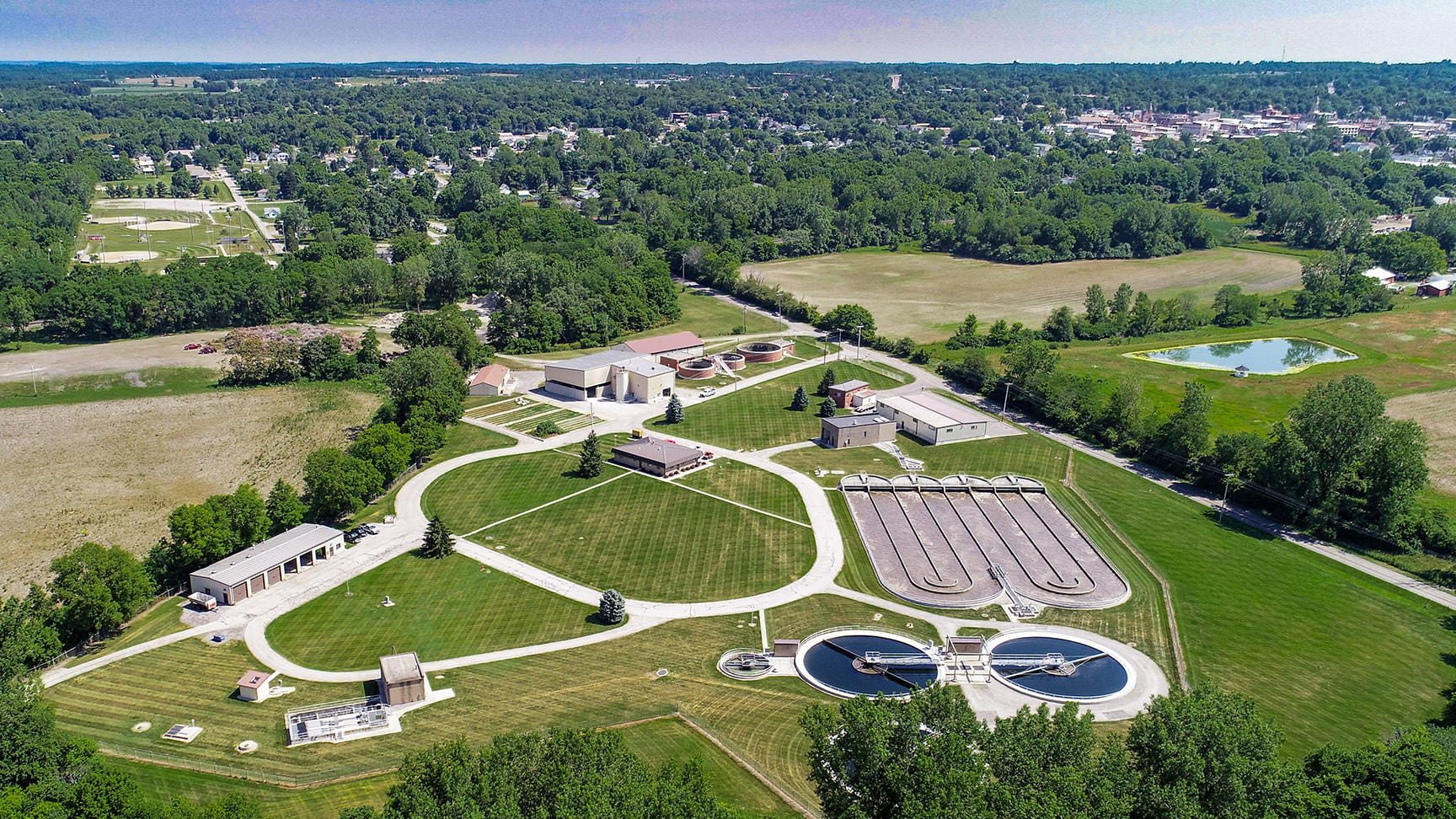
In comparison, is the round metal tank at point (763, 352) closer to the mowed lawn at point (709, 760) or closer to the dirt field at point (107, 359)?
the dirt field at point (107, 359)

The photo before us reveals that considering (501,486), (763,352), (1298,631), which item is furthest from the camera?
(763,352)

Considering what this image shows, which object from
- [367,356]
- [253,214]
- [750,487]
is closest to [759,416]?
[750,487]

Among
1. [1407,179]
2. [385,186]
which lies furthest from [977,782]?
[1407,179]

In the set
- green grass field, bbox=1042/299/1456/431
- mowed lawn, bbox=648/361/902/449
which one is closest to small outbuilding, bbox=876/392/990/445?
mowed lawn, bbox=648/361/902/449

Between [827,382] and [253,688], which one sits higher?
[827,382]

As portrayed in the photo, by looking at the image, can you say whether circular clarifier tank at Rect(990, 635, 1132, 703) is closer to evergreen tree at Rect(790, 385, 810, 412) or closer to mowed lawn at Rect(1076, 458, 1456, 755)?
mowed lawn at Rect(1076, 458, 1456, 755)

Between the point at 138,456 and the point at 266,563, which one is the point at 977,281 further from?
the point at 138,456

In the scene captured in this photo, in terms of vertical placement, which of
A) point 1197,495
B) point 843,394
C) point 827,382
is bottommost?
point 1197,495
